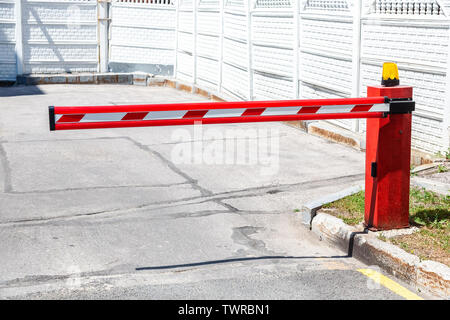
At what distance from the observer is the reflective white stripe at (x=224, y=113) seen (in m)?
4.91

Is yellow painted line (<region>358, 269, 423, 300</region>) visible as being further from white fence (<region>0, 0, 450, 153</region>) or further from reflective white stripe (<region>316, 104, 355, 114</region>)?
white fence (<region>0, 0, 450, 153</region>)

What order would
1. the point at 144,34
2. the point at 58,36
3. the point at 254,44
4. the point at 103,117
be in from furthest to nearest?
1. the point at 144,34
2. the point at 58,36
3. the point at 254,44
4. the point at 103,117

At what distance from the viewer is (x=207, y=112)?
4895 mm

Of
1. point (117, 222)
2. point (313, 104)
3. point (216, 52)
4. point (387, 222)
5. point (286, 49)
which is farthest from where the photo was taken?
point (216, 52)

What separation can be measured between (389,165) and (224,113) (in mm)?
1416

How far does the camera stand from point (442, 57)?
7738 mm

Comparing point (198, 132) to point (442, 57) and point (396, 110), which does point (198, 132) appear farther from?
point (396, 110)

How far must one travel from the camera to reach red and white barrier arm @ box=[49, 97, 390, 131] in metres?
4.65

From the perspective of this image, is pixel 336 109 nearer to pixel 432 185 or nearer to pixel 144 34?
pixel 432 185

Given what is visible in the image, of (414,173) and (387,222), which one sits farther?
(414,173)

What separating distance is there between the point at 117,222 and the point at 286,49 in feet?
20.3

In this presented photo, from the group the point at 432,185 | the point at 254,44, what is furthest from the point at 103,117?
the point at 254,44
